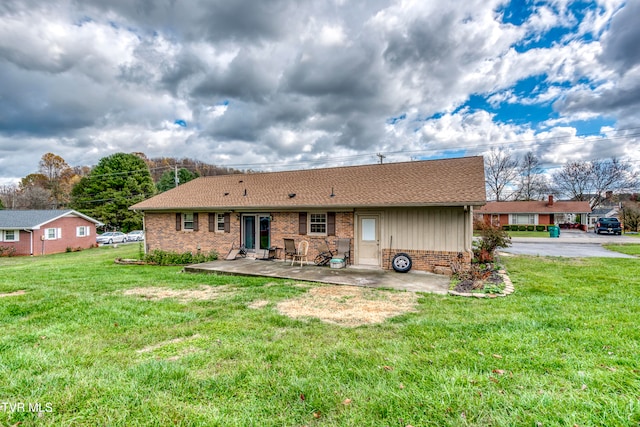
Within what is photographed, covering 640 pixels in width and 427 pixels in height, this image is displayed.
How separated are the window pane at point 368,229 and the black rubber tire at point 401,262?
3.71 feet

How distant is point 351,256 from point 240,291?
15.8 ft

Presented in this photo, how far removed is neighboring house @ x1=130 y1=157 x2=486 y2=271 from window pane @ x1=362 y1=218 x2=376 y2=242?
0.04 metres

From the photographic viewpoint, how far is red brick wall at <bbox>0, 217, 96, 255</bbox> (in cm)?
2367

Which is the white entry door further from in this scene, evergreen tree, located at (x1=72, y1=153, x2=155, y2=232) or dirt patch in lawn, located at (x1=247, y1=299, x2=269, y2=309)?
evergreen tree, located at (x1=72, y1=153, x2=155, y2=232)

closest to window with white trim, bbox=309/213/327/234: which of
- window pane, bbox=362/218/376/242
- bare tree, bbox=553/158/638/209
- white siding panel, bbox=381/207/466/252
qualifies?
window pane, bbox=362/218/376/242

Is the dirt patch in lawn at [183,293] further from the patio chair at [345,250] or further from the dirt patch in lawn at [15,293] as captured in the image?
the patio chair at [345,250]

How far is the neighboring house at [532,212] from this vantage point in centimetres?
3838

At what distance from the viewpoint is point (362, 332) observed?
4371 mm

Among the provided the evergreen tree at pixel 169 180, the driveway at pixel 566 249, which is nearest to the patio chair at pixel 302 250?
the driveway at pixel 566 249

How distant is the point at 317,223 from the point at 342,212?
1.18 meters

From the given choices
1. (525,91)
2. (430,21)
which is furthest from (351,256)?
(525,91)

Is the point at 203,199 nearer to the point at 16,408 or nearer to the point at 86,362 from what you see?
the point at 86,362

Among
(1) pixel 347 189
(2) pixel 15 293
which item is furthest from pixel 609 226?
(2) pixel 15 293

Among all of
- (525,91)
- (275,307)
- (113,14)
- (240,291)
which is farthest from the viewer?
(525,91)
